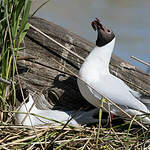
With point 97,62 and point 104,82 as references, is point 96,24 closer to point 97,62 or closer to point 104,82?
point 97,62

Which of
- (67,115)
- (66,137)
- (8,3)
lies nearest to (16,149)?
(66,137)

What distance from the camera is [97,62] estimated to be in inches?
132

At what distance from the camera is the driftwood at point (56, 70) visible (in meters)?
3.59

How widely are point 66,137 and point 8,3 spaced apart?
1200 mm

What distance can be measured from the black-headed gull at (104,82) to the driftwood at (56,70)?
292 millimetres

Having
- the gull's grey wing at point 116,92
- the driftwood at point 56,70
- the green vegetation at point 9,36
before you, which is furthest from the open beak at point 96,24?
the green vegetation at point 9,36

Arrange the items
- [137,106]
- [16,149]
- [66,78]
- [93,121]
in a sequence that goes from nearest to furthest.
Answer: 1. [16,149]
2. [137,106]
3. [93,121]
4. [66,78]

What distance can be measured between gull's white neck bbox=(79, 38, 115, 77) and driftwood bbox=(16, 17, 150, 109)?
281 mm

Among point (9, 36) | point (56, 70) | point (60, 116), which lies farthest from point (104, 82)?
point (9, 36)

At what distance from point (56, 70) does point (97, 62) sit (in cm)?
45

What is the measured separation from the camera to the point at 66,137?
278 centimetres

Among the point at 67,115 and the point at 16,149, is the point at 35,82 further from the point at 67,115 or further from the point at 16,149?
the point at 16,149

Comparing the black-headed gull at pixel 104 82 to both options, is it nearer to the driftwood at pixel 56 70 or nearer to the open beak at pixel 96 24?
the open beak at pixel 96 24

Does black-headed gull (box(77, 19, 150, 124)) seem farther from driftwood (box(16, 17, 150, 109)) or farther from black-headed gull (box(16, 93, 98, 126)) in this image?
driftwood (box(16, 17, 150, 109))
